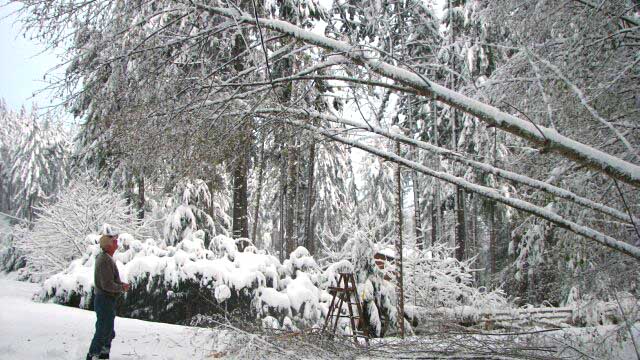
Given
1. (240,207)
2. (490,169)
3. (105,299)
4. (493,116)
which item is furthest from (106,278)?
(240,207)

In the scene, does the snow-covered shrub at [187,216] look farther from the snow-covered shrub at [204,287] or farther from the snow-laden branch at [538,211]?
the snow-laden branch at [538,211]

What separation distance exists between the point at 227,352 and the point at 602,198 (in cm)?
477

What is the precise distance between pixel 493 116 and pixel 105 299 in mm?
4675

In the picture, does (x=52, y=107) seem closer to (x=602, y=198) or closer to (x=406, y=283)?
(x=602, y=198)

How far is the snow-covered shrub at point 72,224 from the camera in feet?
51.4

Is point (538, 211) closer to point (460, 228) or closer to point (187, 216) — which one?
point (460, 228)

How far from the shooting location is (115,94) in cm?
488

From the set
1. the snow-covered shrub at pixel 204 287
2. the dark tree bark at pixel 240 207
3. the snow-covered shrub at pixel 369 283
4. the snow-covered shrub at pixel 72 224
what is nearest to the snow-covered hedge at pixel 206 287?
the snow-covered shrub at pixel 204 287

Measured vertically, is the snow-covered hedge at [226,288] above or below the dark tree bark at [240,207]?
below

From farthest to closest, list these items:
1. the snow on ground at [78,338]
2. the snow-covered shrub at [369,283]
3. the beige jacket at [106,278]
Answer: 1. the snow-covered shrub at [369,283]
2. the snow on ground at [78,338]
3. the beige jacket at [106,278]

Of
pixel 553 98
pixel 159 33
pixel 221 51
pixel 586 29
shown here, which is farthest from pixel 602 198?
pixel 159 33

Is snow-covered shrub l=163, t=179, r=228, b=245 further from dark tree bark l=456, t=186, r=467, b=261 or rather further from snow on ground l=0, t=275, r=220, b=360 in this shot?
dark tree bark l=456, t=186, r=467, b=261

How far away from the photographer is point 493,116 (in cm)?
361

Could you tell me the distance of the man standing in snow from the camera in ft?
17.4
